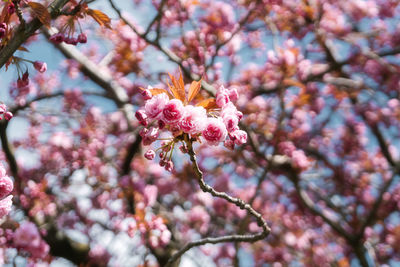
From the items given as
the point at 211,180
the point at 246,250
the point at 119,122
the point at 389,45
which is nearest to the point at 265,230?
the point at 211,180

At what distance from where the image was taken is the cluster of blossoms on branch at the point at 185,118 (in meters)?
1.25

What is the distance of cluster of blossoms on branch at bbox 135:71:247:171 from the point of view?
1255 mm

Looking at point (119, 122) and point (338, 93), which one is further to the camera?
point (119, 122)

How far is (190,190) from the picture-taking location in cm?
596

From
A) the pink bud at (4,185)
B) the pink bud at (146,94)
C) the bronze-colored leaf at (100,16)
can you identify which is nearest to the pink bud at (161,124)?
the pink bud at (146,94)

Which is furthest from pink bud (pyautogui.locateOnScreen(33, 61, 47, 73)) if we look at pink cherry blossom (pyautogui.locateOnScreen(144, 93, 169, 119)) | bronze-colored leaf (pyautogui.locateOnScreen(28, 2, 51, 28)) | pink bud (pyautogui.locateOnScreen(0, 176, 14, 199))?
pink cherry blossom (pyautogui.locateOnScreen(144, 93, 169, 119))

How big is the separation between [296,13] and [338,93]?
1551 mm

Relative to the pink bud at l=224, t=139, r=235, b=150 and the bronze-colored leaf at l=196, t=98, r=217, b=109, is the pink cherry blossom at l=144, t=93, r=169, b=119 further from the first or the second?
the pink bud at l=224, t=139, r=235, b=150

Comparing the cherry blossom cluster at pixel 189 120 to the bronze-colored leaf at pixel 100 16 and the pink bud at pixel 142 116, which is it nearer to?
the pink bud at pixel 142 116

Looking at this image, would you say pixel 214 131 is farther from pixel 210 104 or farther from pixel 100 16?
pixel 100 16

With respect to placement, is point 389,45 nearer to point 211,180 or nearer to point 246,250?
point 211,180

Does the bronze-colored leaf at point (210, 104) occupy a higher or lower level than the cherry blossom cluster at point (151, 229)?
higher

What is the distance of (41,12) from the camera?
4.73 feet

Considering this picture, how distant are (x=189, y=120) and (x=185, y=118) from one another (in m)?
0.02
